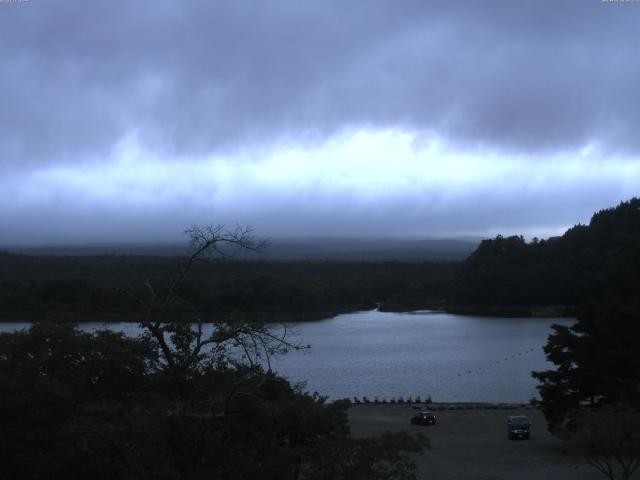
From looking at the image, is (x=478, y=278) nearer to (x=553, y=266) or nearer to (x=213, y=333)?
(x=553, y=266)

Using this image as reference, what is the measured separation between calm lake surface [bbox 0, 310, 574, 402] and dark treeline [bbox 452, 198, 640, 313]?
15.0 ft

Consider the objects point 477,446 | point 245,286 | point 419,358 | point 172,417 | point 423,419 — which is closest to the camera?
point 172,417

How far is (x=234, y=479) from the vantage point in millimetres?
7734

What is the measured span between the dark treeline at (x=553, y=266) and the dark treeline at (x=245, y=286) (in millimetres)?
6028

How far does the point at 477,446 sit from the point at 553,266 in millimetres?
57658

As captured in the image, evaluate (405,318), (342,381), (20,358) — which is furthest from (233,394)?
(405,318)

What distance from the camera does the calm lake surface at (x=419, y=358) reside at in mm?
36781

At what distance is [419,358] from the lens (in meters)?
47.5

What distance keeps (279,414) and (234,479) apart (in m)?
1.88

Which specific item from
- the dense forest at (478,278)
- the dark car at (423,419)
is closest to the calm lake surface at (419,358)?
the dense forest at (478,278)

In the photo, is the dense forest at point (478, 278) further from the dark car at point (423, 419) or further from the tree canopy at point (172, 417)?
the tree canopy at point (172, 417)

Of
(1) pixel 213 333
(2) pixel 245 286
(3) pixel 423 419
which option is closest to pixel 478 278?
(2) pixel 245 286

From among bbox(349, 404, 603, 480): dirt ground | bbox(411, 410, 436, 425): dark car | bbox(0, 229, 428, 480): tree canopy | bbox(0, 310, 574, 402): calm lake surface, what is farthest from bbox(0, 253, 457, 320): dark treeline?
bbox(411, 410, 436, 425): dark car

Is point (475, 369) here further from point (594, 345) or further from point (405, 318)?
point (405, 318)
